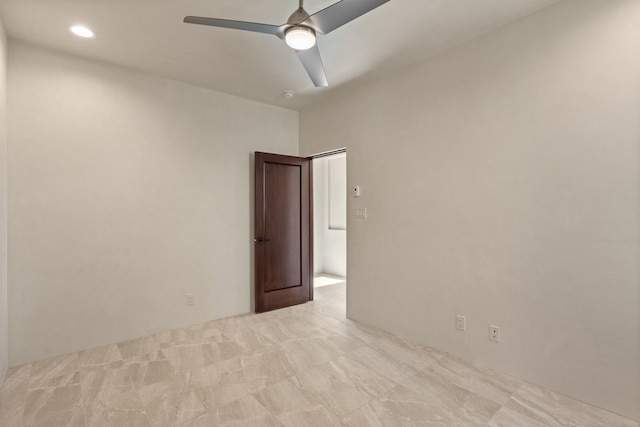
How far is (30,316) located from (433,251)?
3.61 metres

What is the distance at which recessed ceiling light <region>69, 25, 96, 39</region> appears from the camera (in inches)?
97.2

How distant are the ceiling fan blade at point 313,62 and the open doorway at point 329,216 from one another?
3913 millimetres

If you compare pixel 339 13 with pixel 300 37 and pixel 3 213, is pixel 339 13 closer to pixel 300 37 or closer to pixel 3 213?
pixel 300 37

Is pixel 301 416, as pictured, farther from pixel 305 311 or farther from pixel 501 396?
pixel 305 311

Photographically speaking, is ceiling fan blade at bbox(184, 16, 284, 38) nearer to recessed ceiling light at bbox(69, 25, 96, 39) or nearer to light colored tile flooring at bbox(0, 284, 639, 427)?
recessed ceiling light at bbox(69, 25, 96, 39)

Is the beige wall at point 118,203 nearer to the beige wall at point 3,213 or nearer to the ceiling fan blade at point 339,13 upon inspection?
the beige wall at point 3,213

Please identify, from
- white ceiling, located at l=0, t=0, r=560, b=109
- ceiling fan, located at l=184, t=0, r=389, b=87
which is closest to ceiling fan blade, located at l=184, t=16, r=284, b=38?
ceiling fan, located at l=184, t=0, r=389, b=87

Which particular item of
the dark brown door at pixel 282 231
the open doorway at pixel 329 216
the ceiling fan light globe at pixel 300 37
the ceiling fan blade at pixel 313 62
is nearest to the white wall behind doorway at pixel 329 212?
the open doorway at pixel 329 216

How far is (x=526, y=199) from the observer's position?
2.35 metres

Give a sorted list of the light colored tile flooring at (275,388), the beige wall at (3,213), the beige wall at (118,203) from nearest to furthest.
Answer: the light colored tile flooring at (275,388)
the beige wall at (3,213)
the beige wall at (118,203)

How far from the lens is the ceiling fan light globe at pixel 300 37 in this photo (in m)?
1.78

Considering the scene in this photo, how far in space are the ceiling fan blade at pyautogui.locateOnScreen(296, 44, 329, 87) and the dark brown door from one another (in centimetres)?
179

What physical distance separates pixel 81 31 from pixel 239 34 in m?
1.26

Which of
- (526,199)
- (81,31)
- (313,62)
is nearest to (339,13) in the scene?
(313,62)
